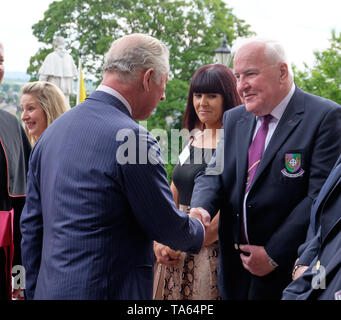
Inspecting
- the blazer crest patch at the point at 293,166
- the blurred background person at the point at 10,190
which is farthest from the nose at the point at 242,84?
the blurred background person at the point at 10,190

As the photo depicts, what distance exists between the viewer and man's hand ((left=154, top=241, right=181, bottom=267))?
3721 millimetres

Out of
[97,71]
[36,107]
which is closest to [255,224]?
[36,107]

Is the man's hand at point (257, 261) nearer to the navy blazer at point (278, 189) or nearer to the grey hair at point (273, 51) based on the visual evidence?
the navy blazer at point (278, 189)

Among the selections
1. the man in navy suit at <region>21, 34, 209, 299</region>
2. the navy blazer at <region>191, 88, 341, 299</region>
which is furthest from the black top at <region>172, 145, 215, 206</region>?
the man in navy suit at <region>21, 34, 209, 299</region>

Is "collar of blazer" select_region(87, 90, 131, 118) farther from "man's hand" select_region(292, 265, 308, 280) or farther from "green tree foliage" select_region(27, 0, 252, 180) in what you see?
"green tree foliage" select_region(27, 0, 252, 180)

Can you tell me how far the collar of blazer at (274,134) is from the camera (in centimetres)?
309

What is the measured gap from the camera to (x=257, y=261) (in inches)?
122

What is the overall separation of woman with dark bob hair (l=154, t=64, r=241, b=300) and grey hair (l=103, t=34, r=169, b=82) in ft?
4.75

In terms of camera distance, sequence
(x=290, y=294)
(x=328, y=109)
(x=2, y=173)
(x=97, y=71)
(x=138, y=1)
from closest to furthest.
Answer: (x=290, y=294) < (x=328, y=109) < (x=2, y=173) < (x=97, y=71) < (x=138, y=1)

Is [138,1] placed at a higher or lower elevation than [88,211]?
higher

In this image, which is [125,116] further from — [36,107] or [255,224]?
[36,107]

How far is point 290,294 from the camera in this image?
2.26 meters

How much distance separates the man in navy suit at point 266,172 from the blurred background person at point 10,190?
1.16 m

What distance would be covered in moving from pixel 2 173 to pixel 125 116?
3.96 ft
